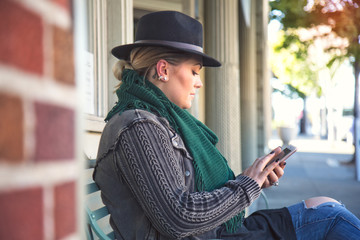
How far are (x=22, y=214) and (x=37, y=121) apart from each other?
111 millimetres

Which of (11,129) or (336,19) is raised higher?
(336,19)

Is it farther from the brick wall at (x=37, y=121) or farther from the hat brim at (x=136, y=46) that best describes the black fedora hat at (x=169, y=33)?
the brick wall at (x=37, y=121)

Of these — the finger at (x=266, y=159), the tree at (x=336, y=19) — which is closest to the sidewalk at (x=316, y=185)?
the tree at (x=336, y=19)

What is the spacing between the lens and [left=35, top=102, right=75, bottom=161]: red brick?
572mm

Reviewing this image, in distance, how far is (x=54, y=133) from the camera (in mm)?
600

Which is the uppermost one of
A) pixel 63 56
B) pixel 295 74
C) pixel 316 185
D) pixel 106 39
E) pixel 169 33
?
pixel 295 74

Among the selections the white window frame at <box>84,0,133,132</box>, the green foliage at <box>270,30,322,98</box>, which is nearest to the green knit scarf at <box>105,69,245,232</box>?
the white window frame at <box>84,0,133,132</box>

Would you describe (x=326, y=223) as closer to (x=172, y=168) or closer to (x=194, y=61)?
(x=172, y=168)

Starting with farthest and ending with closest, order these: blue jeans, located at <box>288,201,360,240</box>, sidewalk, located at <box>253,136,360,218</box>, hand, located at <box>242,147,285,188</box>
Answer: sidewalk, located at <box>253,136,360,218</box>
blue jeans, located at <box>288,201,360,240</box>
hand, located at <box>242,147,285,188</box>

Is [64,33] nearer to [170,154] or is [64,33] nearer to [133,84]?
[170,154]

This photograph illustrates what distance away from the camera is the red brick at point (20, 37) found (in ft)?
1.71

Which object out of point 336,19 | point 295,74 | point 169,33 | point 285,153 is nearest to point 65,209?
point 169,33

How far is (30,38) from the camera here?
56cm

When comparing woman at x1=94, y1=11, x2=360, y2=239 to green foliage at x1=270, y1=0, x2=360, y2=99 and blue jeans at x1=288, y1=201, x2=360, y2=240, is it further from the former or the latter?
green foliage at x1=270, y1=0, x2=360, y2=99
